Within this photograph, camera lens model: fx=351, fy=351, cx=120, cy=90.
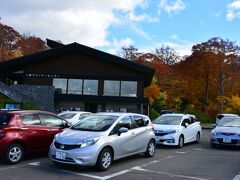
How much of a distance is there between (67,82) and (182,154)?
21.5 m

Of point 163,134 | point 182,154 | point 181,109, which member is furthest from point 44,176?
point 181,109

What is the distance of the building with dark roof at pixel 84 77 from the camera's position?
32.5 m

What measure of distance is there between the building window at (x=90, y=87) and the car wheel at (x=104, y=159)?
2355 cm

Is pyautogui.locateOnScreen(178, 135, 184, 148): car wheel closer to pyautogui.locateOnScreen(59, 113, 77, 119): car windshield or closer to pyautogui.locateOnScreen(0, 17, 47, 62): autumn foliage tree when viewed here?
pyautogui.locateOnScreen(59, 113, 77, 119): car windshield

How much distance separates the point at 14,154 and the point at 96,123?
8.25 feet

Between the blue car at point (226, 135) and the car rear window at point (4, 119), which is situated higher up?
the car rear window at point (4, 119)

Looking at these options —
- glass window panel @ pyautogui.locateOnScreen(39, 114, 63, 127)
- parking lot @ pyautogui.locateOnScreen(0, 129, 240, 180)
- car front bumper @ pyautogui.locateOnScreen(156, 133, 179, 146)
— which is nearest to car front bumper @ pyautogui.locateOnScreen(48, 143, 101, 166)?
parking lot @ pyautogui.locateOnScreen(0, 129, 240, 180)

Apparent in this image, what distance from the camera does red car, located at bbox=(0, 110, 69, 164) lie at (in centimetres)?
986

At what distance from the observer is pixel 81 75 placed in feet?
109

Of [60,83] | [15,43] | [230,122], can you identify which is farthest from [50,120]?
[15,43]

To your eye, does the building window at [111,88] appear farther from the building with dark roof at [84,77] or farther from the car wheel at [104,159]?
the car wheel at [104,159]

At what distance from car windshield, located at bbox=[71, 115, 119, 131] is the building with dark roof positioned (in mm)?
21140

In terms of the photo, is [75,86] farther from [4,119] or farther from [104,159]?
[104,159]

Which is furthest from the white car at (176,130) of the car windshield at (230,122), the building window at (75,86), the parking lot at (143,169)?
the building window at (75,86)
